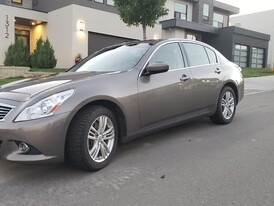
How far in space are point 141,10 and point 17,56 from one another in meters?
7.15

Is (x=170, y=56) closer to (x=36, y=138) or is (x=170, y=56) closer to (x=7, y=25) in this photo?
(x=36, y=138)

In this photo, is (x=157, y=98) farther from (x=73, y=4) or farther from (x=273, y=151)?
(x=73, y=4)

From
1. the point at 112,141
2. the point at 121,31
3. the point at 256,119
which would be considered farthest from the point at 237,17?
the point at 112,141

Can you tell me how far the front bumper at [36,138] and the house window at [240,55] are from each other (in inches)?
1105

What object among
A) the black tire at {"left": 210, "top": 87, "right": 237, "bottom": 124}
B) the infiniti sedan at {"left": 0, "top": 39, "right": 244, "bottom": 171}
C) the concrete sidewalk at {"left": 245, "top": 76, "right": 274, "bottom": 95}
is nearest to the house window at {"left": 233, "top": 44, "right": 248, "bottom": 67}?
the concrete sidewalk at {"left": 245, "top": 76, "right": 274, "bottom": 95}

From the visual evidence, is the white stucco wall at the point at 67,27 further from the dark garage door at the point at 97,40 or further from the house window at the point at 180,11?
the house window at the point at 180,11

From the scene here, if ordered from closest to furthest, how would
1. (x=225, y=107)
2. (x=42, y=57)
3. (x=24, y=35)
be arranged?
(x=225, y=107), (x=42, y=57), (x=24, y=35)

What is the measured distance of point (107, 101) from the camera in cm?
405

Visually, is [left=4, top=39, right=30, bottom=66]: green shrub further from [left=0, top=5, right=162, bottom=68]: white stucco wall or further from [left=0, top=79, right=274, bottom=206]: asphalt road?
[left=0, top=79, right=274, bottom=206]: asphalt road

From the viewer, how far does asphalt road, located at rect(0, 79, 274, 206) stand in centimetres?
321

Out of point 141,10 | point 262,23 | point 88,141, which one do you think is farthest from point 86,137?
point 262,23

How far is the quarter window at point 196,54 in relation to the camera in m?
5.58

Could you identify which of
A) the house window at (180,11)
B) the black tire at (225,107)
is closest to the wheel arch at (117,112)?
the black tire at (225,107)

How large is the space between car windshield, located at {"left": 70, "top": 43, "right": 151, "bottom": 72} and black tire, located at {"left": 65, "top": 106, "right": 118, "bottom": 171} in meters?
0.87
